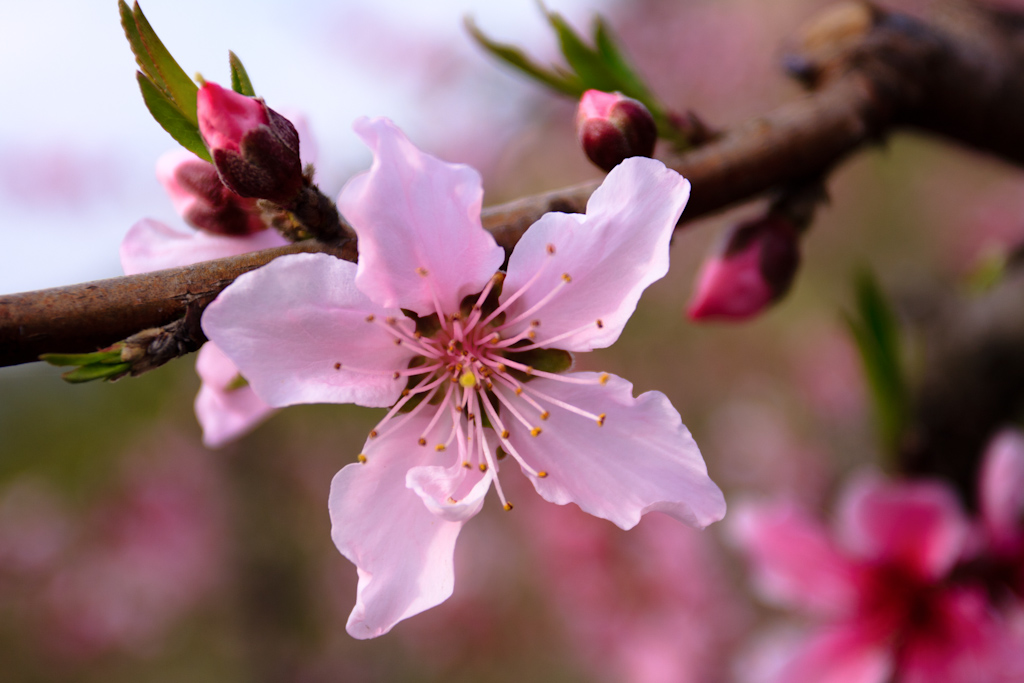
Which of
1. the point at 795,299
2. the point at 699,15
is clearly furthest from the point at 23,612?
the point at 699,15

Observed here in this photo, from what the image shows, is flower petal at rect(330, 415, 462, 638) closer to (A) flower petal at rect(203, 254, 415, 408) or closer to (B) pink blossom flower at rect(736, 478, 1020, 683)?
(A) flower petal at rect(203, 254, 415, 408)

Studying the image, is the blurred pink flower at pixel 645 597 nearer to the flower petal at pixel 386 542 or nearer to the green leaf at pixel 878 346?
the green leaf at pixel 878 346

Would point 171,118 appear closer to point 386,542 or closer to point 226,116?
point 226,116

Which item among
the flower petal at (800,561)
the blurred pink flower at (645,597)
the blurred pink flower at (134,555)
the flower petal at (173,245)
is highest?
the flower petal at (173,245)

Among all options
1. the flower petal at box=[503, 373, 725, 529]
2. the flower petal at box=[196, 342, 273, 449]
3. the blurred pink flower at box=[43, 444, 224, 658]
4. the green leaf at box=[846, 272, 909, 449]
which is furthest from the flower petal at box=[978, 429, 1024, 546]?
the blurred pink flower at box=[43, 444, 224, 658]

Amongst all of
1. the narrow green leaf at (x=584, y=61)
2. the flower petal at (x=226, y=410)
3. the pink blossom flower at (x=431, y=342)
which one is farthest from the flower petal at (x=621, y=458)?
the narrow green leaf at (x=584, y=61)

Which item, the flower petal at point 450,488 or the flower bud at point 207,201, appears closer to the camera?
the flower petal at point 450,488

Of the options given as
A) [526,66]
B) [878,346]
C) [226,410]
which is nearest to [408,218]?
[226,410]

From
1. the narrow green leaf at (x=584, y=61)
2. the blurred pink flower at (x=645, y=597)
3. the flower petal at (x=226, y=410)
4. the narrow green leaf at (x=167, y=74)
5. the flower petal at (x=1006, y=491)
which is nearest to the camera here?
the narrow green leaf at (x=167, y=74)
